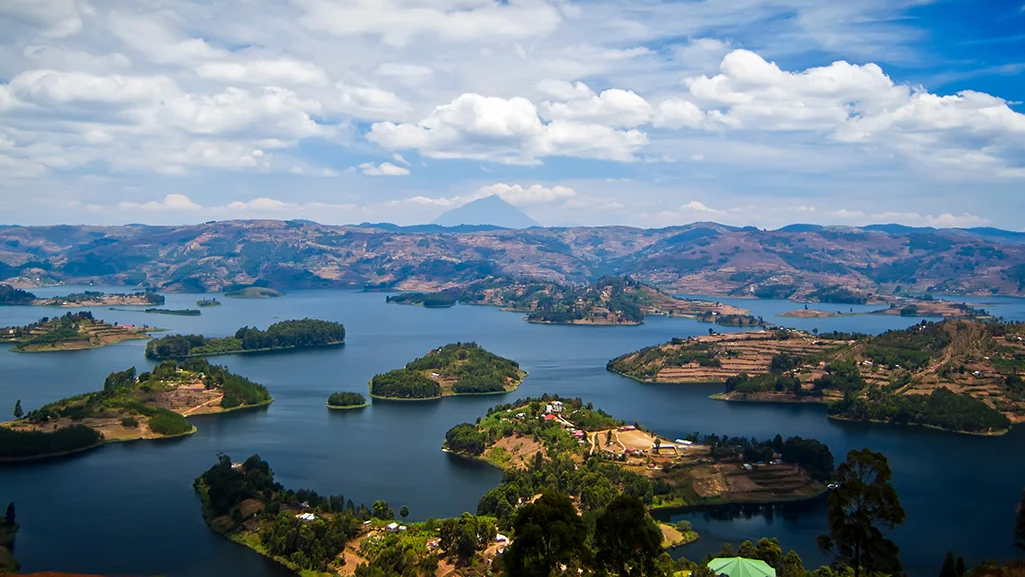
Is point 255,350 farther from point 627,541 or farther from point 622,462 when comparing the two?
point 627,541

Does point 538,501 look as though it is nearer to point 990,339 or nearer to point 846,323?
point 990,339

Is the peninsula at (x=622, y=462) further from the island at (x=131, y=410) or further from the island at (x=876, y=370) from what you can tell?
the island at (x=131, y=410)

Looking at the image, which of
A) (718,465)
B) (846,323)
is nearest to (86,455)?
(718,465)

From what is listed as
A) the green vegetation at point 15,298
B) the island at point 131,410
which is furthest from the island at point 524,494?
the green vegetation at point 15,298

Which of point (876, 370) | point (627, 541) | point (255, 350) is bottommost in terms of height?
point (255, 350)

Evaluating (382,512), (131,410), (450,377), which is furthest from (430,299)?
(382,512)

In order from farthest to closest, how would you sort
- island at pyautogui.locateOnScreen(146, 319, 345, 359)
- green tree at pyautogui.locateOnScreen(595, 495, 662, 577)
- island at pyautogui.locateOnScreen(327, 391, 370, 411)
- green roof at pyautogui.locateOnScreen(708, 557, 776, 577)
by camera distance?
island at pyautogui.locateOnScreen(146, 319, 345, 359), island at pyautogui.locateOnScreen(327, 391, 370, 411), green roof at pyautogui.locateOnScreen(708, 557, 776, 577), green tree at pyautogui.locateOnScreen(595, 495, 662, 577)

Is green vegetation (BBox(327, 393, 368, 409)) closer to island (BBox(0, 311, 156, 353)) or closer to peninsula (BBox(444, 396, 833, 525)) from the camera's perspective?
peninsula (BBox(444, 396, 833, 525))

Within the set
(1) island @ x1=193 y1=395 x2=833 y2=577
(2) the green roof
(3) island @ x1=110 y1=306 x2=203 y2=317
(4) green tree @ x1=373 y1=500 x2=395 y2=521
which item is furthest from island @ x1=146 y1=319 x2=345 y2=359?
(2) the green roof

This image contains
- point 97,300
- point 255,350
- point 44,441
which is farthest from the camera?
point 97,300
